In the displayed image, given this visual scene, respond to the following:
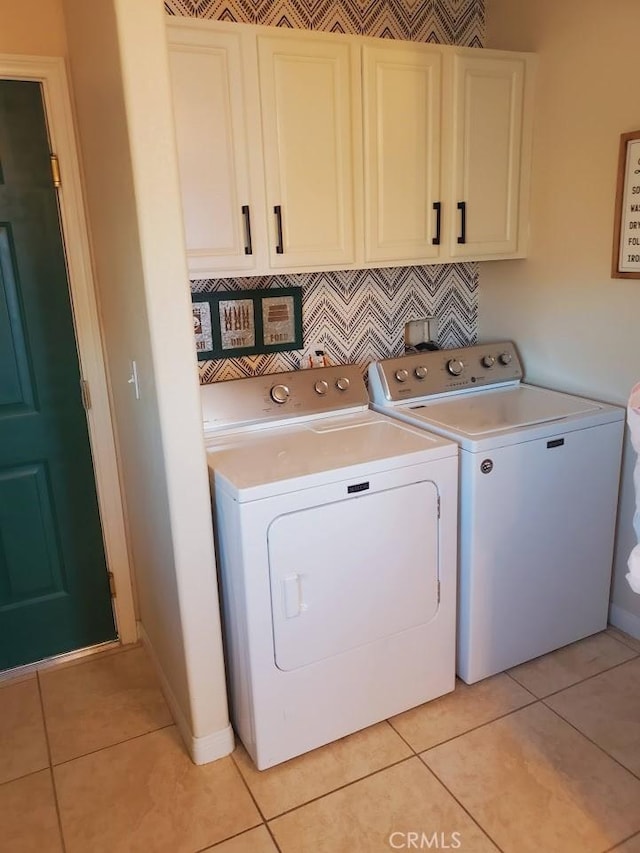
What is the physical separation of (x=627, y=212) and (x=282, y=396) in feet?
4.45

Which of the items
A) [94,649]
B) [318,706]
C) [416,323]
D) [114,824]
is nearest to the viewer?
[114,824]

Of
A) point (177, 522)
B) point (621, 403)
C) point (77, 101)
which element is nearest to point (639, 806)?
point (621, 403)

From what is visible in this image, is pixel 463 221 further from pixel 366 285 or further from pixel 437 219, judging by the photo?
pixel 366 285

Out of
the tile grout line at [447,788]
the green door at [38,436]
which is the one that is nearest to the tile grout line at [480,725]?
the tile grout line at [447,788]

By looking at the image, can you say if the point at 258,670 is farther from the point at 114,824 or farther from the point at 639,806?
the point at 639,806

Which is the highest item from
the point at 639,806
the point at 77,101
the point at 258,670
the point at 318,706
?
the point at 77,101

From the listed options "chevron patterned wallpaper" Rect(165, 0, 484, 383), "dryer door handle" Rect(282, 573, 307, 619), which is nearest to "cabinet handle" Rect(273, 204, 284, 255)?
"chevron patterned wallpaper" Rect(165, 0, 484, 383)

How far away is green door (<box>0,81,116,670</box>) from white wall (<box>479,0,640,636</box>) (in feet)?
5.91

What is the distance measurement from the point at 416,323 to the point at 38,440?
1605mm

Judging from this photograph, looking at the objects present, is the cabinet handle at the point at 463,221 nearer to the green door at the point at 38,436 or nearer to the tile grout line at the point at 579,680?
the green door at the point at 38,436

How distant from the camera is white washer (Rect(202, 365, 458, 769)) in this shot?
→ 1852 mm

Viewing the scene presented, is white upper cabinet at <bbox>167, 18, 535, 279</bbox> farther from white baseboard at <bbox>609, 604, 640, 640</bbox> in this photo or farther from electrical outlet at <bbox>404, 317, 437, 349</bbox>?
white baseboard at <bbox>609, 604, 640, 640</bbox>

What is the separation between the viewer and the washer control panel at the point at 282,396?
2.30m

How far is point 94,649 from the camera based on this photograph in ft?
8.63
